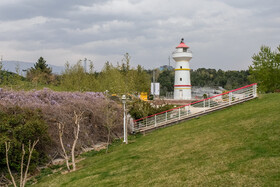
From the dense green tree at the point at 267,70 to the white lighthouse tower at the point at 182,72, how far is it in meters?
7.89

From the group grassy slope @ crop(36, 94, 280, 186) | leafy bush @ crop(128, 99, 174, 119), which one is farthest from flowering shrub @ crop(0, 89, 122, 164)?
grassy slope @ crop(36, 94, 280, 186)

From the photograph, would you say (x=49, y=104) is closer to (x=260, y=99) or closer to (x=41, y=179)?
(x=41, y=179)

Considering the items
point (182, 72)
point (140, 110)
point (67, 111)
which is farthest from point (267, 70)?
point (67, 111)

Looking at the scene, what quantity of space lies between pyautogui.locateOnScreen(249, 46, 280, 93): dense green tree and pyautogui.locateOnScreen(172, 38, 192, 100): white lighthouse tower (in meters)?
7.89

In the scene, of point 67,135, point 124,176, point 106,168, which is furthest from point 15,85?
point 124,176

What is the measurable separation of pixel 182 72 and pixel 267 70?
33.2 feet

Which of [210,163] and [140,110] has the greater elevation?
[140,110]

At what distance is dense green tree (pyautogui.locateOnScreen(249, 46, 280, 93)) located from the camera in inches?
1081

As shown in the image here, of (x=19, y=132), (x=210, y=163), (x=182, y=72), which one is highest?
(x=182, y=72)

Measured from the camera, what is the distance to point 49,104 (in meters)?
15.4

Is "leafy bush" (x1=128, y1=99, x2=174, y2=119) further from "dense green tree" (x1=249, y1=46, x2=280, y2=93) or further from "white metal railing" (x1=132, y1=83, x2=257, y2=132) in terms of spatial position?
"dense green tree" (x1=249, y1=46, x2=280, y2=93)

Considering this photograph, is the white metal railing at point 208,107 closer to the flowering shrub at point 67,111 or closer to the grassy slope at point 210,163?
the flowering shrub at point 67,111

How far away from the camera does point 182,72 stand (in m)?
33.6

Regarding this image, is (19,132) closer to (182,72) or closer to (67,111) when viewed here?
(67,111)
